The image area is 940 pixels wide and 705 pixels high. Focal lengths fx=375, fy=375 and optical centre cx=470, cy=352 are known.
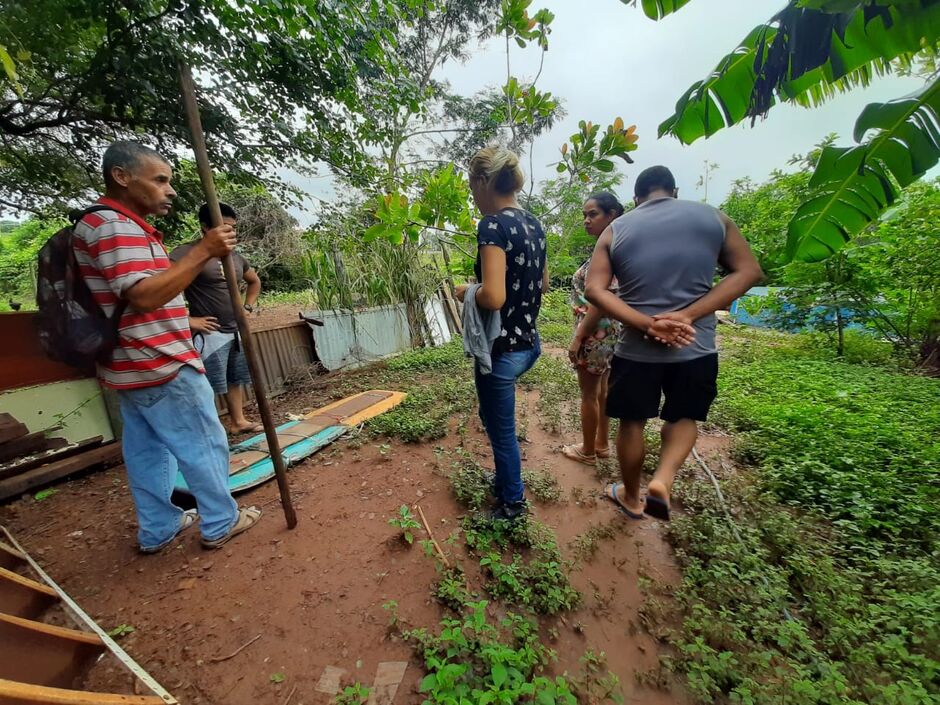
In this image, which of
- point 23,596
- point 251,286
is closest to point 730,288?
point 23,596

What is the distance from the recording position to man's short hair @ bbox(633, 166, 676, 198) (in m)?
1.89

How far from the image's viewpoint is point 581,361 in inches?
100

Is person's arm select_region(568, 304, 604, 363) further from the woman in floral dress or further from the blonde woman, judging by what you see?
the blonde woman

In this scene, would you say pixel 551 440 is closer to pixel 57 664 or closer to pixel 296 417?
pixel 296 417

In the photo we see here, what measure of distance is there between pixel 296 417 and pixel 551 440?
2.43 metres

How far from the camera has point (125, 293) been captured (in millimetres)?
1503

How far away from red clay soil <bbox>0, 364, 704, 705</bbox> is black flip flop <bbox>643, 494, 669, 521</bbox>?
0.29 meters

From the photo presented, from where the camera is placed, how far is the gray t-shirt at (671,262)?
174cm

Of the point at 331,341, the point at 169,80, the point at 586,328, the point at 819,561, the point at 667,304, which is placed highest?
the point at 169,80

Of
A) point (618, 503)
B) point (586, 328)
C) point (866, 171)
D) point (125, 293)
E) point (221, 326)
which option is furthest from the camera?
point (221, 326)

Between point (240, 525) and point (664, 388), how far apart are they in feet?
7.71

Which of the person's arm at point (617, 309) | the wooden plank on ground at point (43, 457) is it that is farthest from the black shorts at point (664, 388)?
the wooden plank on ground at point (43, 457)

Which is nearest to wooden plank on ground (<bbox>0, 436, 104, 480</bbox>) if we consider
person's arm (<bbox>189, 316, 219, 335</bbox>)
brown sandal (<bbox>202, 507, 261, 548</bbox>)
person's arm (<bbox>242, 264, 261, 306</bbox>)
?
person's arm (<bbox>189, 316, 219, 335</bbox>)

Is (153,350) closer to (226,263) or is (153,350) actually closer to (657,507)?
(226,263)
